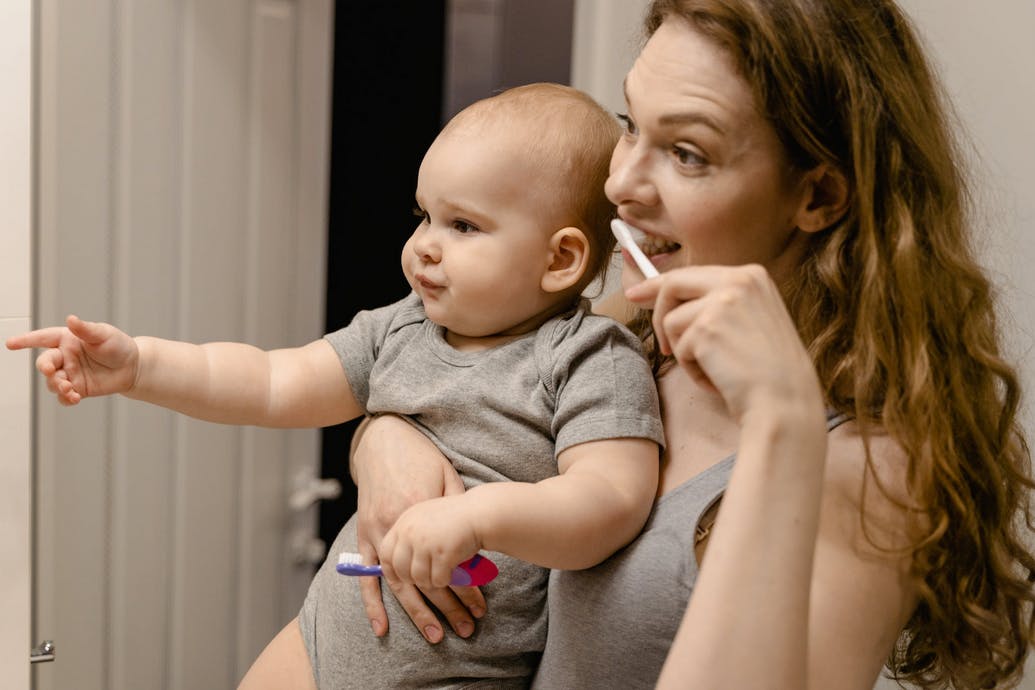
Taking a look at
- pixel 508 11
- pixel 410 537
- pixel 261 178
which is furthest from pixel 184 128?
pixel 410 537

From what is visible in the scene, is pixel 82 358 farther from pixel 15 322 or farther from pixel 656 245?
pixel 656 245

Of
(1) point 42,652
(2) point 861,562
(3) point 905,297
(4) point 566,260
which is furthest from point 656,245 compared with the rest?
(1) point 42,652

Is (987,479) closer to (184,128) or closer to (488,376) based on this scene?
(488,376)

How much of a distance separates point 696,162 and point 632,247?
0.09 m

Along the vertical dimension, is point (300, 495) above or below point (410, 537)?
below

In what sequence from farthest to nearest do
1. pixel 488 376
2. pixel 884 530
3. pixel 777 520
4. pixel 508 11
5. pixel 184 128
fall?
1. pixel 508 11
2. pixel 184 128
3. pixel 488 376
4. pixel 884 530
5. pixel 777 520

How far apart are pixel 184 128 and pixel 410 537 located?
4.15 ft

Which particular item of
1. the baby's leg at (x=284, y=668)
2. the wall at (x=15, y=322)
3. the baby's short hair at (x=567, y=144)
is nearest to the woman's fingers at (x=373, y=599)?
the baby's leg at (x=284, y=668)

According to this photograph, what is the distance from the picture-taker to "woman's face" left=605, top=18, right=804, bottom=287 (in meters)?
0.91

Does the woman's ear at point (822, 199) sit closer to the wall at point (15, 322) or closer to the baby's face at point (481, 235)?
the baby's face at point (481, 235)

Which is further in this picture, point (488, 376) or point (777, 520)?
point (488, 376)

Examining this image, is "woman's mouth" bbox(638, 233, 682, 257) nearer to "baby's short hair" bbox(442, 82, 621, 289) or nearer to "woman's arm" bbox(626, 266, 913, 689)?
"baby's short hair" bbox(442, 82, 621, 289)

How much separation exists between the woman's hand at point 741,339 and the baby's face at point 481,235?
0.27 metres

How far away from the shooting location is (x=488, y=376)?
1013mm
